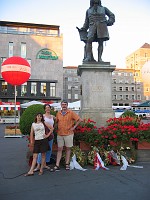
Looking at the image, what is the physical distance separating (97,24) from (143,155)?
18.3 ft

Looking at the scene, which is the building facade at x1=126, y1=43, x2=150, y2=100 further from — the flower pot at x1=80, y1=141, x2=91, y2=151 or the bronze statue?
the flower pot at x1=80, y1=141, x2=91, y2=151

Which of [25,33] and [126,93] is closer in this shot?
[25,33]

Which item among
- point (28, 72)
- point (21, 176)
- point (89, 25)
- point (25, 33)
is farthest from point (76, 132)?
point (25, 33)

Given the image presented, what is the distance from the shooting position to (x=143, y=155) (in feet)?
21.3

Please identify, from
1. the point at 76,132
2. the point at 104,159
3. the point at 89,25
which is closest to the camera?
the point at 104,159

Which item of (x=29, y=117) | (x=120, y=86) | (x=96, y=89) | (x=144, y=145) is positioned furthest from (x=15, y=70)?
(x=120, y=86)

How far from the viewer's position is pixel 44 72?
48.8 m

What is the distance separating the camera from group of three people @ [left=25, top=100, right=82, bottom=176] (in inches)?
224

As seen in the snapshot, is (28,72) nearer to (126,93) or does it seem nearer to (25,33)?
(25,33)

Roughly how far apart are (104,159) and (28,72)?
11459 millimetres

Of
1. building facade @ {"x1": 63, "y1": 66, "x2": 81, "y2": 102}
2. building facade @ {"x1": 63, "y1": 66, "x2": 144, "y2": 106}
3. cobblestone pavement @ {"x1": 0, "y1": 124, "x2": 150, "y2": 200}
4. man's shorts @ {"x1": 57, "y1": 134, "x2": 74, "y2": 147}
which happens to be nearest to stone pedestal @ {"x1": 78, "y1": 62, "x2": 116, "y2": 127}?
man's shorts @ {"x1": 57, "y1": 134, "x2": 74, "y2": 147}

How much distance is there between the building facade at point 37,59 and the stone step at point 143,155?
139ft

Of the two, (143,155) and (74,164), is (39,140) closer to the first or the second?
(74,164)

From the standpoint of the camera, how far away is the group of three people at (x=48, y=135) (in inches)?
224
